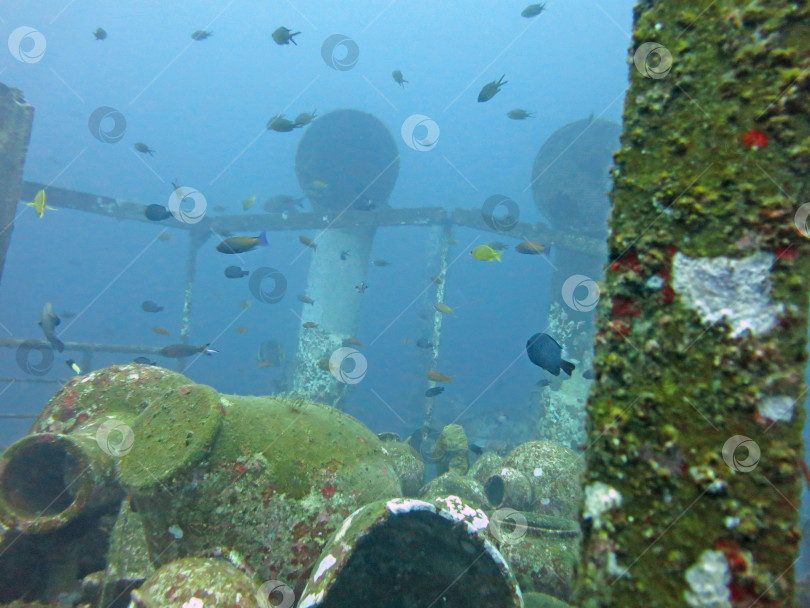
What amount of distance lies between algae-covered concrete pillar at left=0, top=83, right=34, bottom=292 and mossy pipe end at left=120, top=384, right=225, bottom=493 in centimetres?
673

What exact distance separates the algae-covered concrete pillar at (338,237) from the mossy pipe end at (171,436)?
6096 mm

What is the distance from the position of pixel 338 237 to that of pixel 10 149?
28.1 feet

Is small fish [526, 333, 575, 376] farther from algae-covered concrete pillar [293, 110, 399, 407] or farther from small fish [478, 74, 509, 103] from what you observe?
algae-covered concrete pillar [293, 110, 399, 407]

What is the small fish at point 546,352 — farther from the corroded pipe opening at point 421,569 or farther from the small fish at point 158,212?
the small fish at point 158,212

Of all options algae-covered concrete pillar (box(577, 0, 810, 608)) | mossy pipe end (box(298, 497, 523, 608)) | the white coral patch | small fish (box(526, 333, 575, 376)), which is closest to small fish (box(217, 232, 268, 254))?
small fish (box(526, 333, 575, 376))

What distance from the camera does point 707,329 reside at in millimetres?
1185

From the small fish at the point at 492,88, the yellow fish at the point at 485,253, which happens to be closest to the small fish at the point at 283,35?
the small fish at the point at 492,88

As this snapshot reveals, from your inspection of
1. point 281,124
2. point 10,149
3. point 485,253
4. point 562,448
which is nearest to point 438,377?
point 562,448

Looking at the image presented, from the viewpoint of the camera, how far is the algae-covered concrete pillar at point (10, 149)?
→ 299 inches

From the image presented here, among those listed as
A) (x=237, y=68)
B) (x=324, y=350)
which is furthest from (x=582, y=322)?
(x=237, y=68)

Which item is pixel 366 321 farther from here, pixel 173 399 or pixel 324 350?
pixel 173 399

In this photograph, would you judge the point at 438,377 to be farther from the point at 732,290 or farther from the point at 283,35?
the point at 283,35

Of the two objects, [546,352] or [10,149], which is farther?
[10,149]

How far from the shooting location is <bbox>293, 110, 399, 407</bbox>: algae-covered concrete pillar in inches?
502
